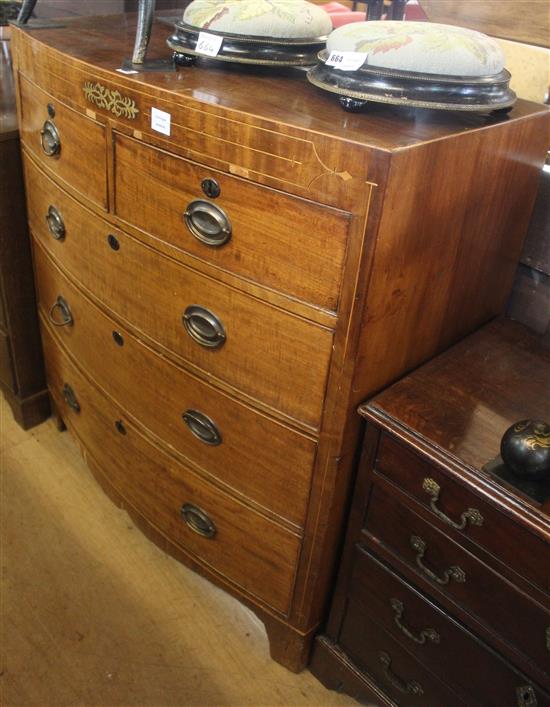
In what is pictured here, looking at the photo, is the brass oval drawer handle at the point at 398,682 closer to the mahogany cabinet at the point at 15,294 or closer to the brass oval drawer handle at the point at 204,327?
the brass oval drawer handle at the point at 204,327

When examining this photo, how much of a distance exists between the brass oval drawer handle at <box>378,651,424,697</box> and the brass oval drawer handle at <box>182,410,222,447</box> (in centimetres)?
52

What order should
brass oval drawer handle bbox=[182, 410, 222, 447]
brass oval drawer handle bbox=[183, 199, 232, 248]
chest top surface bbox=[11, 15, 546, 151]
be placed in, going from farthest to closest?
brass oval drawer handle bbox=[182, 410, 222, 447]
brass oval drawer handle bbox=[183, 199, 232, 248]
chest top surface bbox=[11, 15, 546, 151]

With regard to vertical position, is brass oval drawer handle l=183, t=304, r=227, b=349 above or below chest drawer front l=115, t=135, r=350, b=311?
below

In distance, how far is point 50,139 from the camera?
1364 millimetres

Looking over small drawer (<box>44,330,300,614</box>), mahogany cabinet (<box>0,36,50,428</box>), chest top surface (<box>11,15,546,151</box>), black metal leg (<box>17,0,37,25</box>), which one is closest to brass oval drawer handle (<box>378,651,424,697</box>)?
small drawer (<box>44,330,300,614</box>)

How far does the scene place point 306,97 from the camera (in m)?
1.06

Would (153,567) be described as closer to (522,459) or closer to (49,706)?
(49,706)

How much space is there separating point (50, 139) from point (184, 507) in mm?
810

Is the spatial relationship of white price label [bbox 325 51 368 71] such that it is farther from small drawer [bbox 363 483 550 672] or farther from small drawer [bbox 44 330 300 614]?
small drawer [bbox 44 330 300 614]

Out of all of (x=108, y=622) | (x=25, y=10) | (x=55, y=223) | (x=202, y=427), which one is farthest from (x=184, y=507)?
(x=25, y=10)

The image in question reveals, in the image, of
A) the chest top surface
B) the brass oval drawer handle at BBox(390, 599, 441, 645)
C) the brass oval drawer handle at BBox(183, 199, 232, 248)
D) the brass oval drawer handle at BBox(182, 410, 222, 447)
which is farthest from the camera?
the brass oval drawer handle at BBox(182, 410, 222, 447)

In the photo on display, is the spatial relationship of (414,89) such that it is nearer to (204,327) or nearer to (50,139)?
(204,327)

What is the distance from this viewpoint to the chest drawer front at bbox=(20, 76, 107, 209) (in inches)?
48.6

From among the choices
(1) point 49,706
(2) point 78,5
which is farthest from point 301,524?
(2) point 78,5
